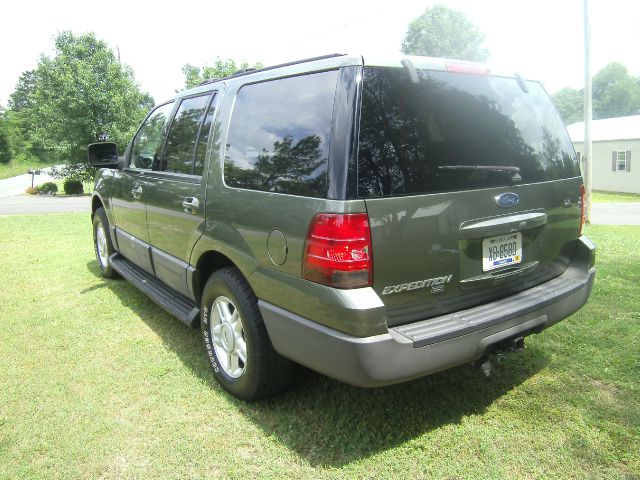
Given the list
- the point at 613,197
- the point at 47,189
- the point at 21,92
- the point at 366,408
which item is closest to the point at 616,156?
the point at 613,197

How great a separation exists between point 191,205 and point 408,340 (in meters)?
1.84

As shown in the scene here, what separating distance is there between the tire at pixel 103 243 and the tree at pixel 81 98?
66.6 feet

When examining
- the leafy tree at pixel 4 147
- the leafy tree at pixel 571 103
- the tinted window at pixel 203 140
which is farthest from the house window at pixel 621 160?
the leafy tree at pixel 4 147

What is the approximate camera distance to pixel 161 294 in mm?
4117

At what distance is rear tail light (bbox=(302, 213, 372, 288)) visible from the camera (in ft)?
7.41

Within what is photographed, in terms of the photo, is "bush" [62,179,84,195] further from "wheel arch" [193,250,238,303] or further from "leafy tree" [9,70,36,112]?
"leafy tree" [9,70,36,112]

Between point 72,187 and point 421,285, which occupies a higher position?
point 72,187

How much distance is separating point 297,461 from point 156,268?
90.6 inches

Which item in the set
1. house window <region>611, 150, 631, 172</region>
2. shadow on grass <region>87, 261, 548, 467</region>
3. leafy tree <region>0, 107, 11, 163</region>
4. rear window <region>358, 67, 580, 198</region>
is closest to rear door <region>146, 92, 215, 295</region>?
shadow on grass <region>87, 261, 548, 467</region>

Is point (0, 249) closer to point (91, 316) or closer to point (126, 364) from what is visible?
point (91, 316)

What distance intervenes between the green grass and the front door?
1034 inches

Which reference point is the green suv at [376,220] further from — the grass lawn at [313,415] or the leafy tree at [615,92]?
the leafy tree at [615,92]

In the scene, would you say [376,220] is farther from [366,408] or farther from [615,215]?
[615,215]

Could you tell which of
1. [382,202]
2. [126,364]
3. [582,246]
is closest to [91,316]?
[126,364]
